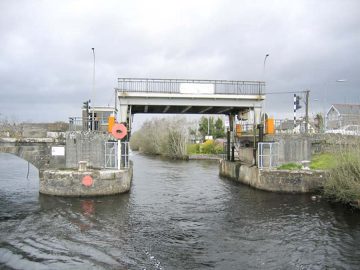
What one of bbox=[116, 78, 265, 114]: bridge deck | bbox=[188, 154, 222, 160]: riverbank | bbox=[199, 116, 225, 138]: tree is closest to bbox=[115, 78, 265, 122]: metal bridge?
bbox=[116, 78, 265, 114]: bridge deck

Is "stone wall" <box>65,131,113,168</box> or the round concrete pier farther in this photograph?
"stone wall" <box>65,131,113,168</box>

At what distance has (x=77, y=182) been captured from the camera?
21.7 meters

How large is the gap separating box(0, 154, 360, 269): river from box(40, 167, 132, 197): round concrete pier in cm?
64

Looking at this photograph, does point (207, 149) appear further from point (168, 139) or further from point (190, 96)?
point (190, 96)

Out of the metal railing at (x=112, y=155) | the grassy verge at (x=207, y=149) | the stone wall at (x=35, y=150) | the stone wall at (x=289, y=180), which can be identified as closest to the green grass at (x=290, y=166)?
the stone wall at (x=289, y=180)

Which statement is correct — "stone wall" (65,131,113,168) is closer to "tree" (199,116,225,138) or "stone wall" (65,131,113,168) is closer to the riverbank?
the riverbank

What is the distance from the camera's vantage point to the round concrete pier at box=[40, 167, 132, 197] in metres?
21.7

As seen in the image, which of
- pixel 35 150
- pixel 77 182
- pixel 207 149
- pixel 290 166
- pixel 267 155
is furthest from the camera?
pixel 207 149

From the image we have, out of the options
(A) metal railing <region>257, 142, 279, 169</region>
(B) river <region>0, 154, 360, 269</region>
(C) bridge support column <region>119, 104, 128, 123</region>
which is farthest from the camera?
(C) bridge support column <region>119, 104, 128, 123</region>

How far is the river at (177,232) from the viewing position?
37.5 feet

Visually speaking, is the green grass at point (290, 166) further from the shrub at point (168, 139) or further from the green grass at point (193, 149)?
the green grass at point (193, 149)

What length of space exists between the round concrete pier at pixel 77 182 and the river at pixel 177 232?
25.1 inches

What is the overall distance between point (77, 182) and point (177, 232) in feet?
30.1

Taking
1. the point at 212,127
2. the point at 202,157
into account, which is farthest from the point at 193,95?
the point at 212,127
